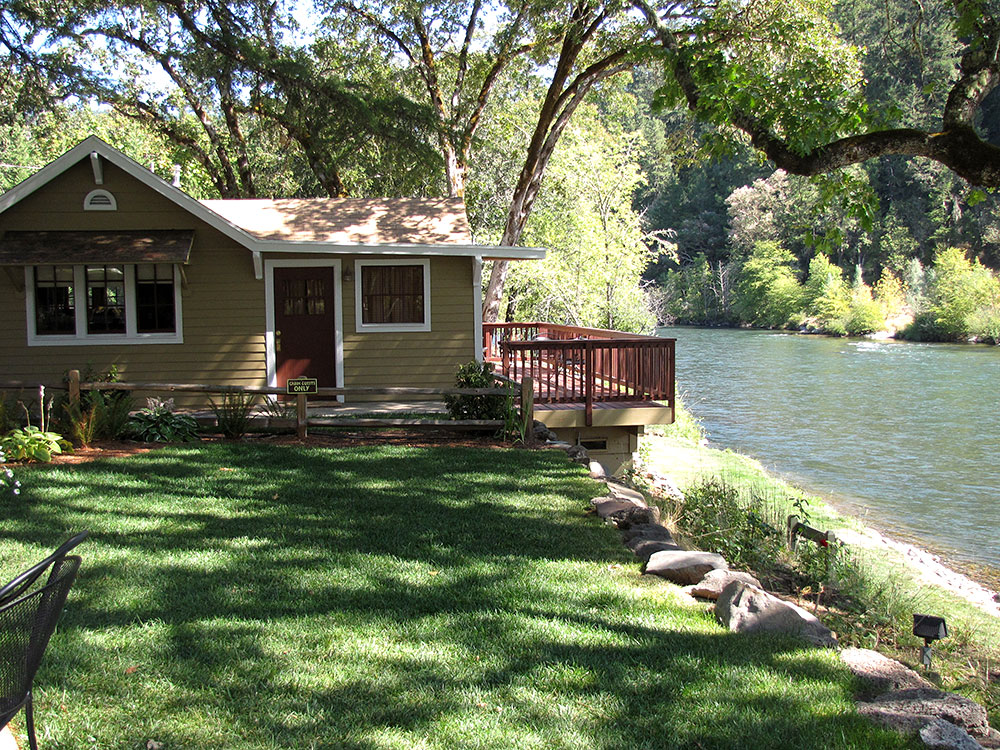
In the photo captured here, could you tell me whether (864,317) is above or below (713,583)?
above

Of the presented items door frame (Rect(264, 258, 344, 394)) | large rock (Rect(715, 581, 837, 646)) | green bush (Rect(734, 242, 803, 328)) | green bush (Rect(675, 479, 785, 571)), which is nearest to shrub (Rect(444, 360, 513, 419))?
green bush (Rect(675, 479, 785, 571))

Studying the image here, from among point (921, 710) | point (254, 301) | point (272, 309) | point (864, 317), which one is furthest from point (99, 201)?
point (864, 317)

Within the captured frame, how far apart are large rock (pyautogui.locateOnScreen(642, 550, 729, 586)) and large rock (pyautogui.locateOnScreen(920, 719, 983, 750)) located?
1917mm

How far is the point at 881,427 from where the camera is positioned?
20.0m

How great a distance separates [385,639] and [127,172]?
381 inches

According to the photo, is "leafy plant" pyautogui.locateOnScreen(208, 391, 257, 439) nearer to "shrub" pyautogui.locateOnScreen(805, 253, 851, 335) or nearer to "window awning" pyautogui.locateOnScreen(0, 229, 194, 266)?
"window awning" pyautogui.locateOnScreen(0, 229, 194, 266)

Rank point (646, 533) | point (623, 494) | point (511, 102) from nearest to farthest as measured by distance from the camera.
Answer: point (646, 533)
point (623, 494)
point (511, 102)

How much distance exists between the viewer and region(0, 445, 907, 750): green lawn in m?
3.26

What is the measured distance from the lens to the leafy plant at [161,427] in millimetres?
9227

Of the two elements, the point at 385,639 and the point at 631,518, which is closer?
the point at 385,639

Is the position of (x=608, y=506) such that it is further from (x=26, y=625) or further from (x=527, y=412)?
(x=26, y=625)

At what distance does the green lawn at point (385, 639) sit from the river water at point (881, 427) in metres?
8.35

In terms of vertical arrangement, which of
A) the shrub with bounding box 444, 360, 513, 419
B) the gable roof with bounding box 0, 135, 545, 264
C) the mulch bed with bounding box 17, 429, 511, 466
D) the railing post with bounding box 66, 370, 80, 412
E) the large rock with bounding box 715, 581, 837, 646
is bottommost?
the large rock with bounding box 715, 581, 837, 646

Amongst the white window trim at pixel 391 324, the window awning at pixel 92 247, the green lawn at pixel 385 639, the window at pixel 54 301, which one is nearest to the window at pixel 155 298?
the window awning at pixel 92 247
